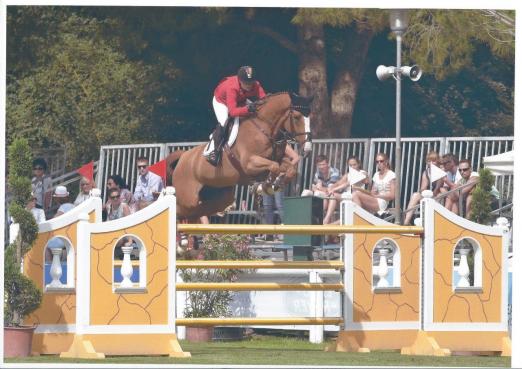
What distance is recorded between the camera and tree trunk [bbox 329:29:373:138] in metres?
22.5

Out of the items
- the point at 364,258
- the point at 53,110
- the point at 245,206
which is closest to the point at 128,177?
the point at 245,206

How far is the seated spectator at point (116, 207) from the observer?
1627 cm

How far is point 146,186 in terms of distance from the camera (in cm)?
1727

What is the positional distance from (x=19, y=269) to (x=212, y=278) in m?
3.76

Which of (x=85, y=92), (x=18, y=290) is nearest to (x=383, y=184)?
(x=18, y=290)

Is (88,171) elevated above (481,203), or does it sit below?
above

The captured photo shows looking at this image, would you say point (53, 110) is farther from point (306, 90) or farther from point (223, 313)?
point (223, 313)

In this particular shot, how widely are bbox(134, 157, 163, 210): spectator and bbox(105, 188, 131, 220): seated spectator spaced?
439mm

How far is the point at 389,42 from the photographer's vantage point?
933 inches

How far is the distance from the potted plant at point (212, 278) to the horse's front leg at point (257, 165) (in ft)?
5.89

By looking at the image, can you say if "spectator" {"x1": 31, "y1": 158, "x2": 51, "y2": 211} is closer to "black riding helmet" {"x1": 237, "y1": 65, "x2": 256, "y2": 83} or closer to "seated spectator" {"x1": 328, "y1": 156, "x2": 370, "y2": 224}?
"black riding helmet" {"x1": 237, "y1": 65, "x2": 256, "y2": 83}

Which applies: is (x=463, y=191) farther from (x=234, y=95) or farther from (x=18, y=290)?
(x=18, y=290)

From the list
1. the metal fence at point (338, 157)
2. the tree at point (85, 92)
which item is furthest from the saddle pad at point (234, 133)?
the tree at point (85, 92)

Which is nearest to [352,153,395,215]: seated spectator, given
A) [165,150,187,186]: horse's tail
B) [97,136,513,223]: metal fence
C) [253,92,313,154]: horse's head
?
[253,92,313,154]: horse's head
